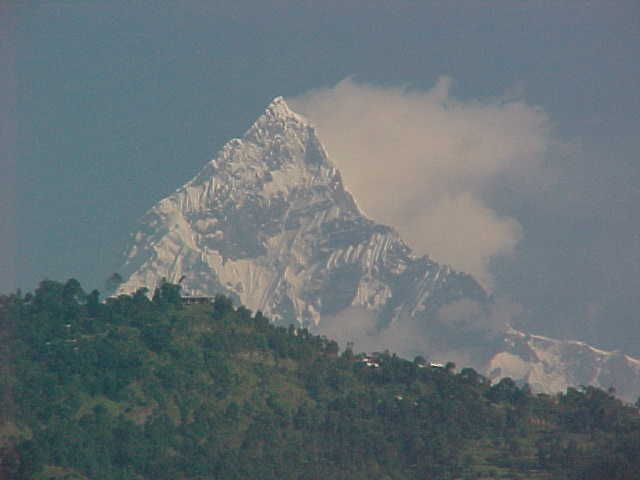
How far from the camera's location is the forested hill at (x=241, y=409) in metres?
140

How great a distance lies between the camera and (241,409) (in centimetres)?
15362

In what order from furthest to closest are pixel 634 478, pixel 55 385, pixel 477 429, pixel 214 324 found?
pixel 214 324 → pixel 477 429 → pixel 55 385 → pixel 634 478

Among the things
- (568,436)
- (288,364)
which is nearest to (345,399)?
(288,364)

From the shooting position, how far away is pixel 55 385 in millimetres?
149875

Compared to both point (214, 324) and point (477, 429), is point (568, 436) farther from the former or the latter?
point (214, 324)

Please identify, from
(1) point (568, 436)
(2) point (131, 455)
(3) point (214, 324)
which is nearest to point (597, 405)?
(1) point (568, 436)

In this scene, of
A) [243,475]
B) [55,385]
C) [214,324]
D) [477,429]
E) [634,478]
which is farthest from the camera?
[214,324]

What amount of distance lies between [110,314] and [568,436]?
153ft

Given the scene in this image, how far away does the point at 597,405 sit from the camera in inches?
6658

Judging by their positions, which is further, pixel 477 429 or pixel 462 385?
pixel 462 385

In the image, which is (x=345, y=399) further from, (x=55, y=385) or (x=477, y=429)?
(x=55, y=385)

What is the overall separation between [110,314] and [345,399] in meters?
27.3

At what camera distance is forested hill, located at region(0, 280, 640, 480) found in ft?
459

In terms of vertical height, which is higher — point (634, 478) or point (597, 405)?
point (597, 405)
